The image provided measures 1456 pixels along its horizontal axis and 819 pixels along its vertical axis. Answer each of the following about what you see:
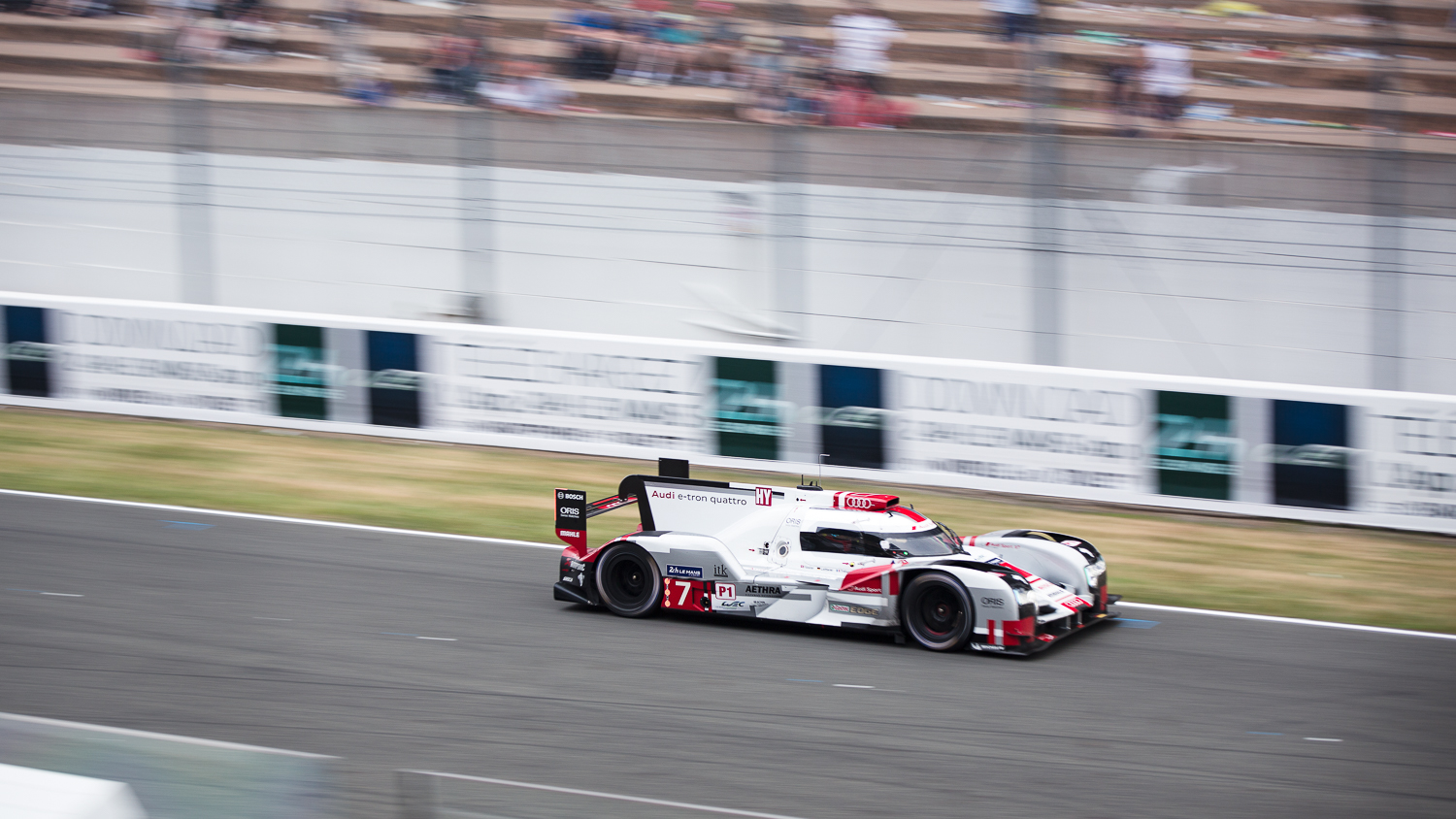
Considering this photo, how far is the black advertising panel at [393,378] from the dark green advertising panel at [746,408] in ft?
9.74

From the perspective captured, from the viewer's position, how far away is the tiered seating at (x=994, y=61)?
13.0 m

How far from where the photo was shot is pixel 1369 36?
1309cm

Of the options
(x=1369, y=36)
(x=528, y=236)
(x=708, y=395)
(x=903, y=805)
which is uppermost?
(x=1369, y=36)

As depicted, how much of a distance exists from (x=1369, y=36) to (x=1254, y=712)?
8394 millimetres

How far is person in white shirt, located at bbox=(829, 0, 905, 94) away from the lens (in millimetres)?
14422

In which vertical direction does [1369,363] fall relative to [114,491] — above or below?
above

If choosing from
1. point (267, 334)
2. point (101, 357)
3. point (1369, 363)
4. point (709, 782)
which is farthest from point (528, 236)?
point (709, 782)

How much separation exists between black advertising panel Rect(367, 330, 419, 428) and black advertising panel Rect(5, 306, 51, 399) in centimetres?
350

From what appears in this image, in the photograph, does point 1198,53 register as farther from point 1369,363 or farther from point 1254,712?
point 1254,712

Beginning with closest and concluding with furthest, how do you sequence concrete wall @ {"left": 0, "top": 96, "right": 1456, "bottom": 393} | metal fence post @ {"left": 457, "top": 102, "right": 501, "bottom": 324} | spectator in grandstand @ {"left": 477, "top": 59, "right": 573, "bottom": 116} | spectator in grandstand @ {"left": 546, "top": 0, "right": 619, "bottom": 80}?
concrete wall @ {"left": 0, "top": 96, "right": 1456, "bottom": 393}, metal fence post @ {"left": 457, "top": 102, "right": 501, "bottom": 324}, spectator in grandstand @ {"left": 477, "top": 59, "right": 573, "bottom": 116}, spectator in grandstand @ {"left": 546, "top": 0, "right": 619, "bottom": 80}

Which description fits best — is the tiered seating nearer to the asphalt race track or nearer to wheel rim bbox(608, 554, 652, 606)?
the asphalt race track

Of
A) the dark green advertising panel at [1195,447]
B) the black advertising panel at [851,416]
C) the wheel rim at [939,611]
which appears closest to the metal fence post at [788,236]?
the black advertising panel at [851,416]

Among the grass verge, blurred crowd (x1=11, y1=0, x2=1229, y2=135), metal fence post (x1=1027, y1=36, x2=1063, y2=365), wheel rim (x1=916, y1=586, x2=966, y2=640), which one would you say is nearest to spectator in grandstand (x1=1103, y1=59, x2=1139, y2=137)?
blurred crowd (x1=11, y1=0, x2=1229, y2=135)

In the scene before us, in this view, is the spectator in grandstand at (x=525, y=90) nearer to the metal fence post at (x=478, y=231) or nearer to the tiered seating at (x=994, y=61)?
the tiered seating at (x=994, y=61)
